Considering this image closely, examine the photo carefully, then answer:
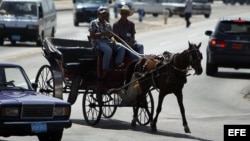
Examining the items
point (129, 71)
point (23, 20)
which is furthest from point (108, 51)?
point (23, 20)

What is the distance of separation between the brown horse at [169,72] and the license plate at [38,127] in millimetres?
3213

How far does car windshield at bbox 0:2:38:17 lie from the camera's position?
4116cm

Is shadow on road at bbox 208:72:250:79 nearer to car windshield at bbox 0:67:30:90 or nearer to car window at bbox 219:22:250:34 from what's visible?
car window at bbox 219:22:250:34

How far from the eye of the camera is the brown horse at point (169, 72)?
16750 mm

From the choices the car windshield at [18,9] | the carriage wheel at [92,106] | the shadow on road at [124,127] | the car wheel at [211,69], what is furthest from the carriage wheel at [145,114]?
the car windshield at [18,9]

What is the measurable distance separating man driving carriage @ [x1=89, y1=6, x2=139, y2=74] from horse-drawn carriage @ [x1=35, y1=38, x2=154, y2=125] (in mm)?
135

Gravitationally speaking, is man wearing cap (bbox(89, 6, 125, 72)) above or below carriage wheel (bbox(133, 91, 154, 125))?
above

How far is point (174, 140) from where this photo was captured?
1568 centimetres

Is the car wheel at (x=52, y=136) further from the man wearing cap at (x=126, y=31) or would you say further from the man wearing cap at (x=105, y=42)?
the man wearing cap at (x=126, y=31)

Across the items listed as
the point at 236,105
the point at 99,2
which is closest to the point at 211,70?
the point at 236,105

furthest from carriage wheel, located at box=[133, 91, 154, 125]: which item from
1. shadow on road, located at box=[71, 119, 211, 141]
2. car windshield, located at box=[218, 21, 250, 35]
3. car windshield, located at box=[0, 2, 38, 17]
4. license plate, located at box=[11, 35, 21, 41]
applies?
car windshield, located at box=[0, 2, 38, 17]

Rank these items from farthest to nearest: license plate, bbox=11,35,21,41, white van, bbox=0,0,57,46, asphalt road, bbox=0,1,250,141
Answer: license plate, bbox=11,35,21,41
white van, bbox=0,0,57,46
asphalt road, bbox=0,1,250,141

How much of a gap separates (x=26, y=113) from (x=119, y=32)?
4974 millimetres

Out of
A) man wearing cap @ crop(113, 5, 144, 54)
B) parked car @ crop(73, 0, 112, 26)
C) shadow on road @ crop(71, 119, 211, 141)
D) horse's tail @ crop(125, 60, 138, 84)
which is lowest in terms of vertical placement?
parked car @ crop(73, 0, 112, 26)
